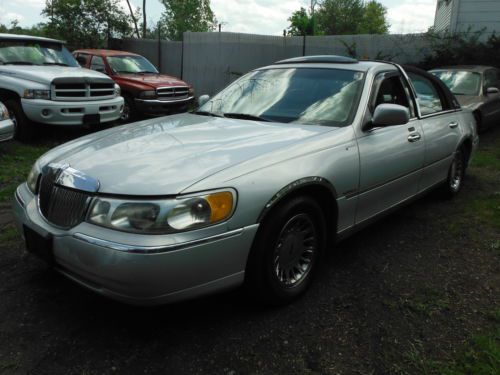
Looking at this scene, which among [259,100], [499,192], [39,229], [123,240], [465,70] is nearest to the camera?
[123,240]

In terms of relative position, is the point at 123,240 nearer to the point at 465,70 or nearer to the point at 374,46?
the point at 465,70

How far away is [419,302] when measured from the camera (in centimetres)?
296

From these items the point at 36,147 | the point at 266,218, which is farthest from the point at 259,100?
the point at 36,147

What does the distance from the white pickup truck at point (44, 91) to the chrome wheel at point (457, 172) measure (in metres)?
5.84

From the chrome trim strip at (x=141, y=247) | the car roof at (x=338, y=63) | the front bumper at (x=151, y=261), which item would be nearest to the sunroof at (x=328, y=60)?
the car roof at (x=338, y=63)

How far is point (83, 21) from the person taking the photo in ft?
61.2

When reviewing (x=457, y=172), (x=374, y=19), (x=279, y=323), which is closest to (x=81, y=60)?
(x=457, y=172)

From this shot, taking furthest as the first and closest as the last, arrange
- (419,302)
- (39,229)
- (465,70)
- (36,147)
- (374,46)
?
(374,46) < (465,70) < (36,147) < (419,302) < (39,229)

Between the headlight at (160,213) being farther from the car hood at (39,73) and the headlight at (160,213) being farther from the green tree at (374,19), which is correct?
the green tree at (374,19)

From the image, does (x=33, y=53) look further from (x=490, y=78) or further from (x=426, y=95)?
(x=490, y=78)

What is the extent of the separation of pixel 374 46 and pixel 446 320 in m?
12.4

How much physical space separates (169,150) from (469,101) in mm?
7403

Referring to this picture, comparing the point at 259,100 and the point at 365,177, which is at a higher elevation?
the point at 259,100

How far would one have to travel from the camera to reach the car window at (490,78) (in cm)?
920
